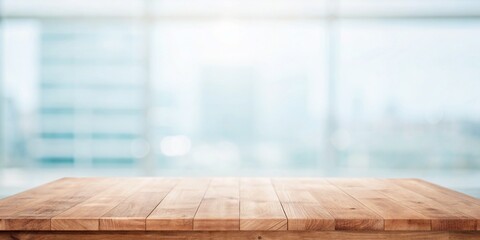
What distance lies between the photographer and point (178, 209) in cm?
127

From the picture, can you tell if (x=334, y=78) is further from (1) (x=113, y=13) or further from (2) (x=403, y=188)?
(2) (x=403, y=188)

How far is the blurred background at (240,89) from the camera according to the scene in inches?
139

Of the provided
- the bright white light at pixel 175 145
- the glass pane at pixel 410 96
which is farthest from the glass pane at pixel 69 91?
the glass pane at pixel 410 96

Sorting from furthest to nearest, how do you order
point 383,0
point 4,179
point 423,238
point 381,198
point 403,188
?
1. point 4,179
2. point 383,0
3. point 403,188
4. point 381,198
5. point 423,238

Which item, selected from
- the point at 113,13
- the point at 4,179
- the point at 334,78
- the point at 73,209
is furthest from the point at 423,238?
the point at 4,179

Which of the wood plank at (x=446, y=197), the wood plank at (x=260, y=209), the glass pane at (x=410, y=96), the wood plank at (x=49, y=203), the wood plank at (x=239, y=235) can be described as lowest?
the wood plank at (x=239, y=235)

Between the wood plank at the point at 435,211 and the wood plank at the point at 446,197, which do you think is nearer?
the wood plank at the point at 435,211

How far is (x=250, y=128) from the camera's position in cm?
377

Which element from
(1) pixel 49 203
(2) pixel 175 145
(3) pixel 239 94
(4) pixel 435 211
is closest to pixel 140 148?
(2) pixel 175 145

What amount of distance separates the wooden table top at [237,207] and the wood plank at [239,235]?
35 mm

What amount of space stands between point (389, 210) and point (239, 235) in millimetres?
402

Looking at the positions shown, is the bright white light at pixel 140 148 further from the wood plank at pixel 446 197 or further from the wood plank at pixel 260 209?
the wood plank at pixel 446 197

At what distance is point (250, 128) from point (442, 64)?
1550mm

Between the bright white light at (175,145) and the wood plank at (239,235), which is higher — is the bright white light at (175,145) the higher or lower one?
the higher one
